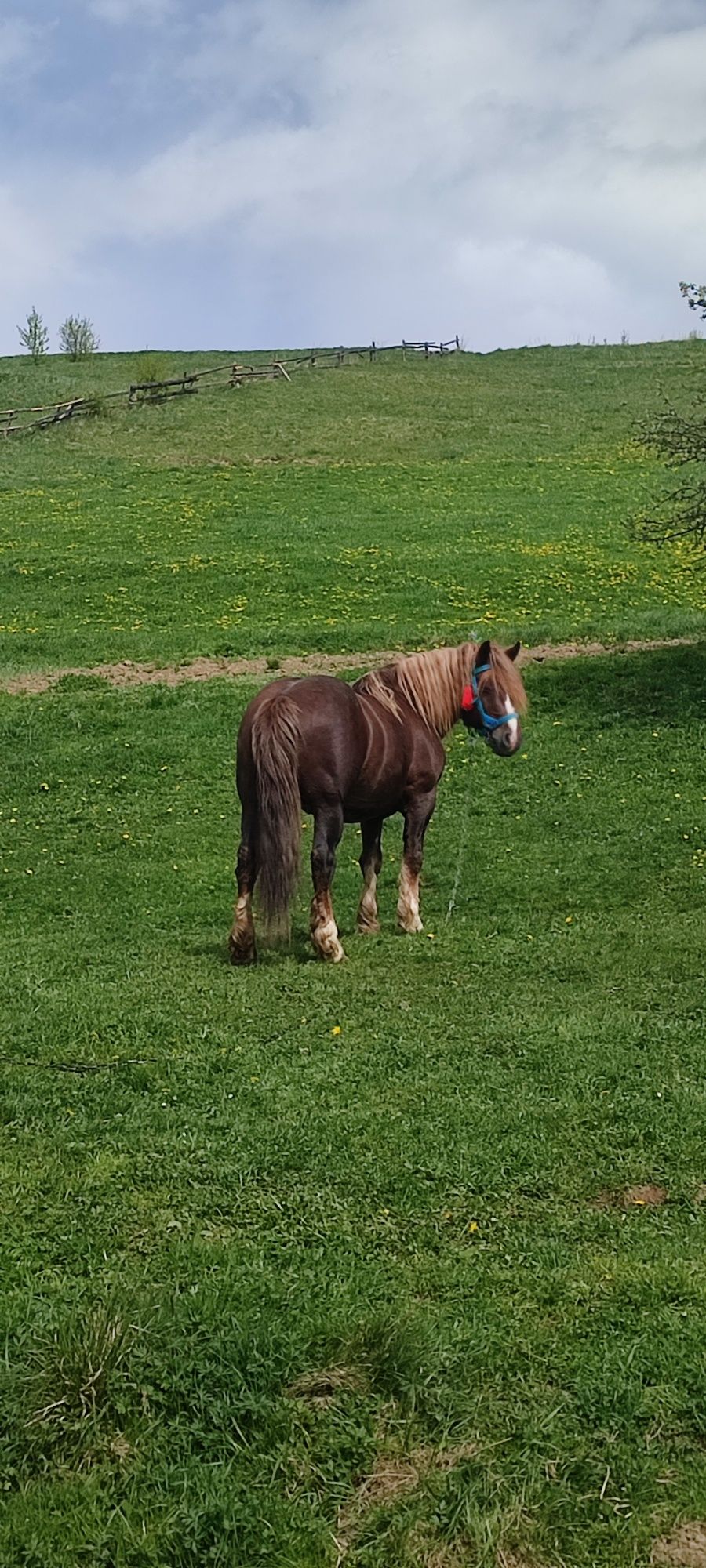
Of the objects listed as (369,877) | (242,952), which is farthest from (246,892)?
(369,877)

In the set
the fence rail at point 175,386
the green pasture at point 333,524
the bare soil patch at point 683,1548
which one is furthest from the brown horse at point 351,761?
the fence rail at point 175,386

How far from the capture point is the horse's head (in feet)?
38.3

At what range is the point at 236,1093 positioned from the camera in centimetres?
721

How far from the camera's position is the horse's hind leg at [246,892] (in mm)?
10201

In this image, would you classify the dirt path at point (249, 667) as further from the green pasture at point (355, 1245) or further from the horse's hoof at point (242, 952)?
the horse's hoof at point (242, 952)

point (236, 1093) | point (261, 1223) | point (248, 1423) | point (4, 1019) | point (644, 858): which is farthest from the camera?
point (644, 858)

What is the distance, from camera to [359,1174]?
621 centimetres

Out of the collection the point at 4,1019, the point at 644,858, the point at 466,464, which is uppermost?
the point at 466,464

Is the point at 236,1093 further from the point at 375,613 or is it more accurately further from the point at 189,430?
the point at 189,430

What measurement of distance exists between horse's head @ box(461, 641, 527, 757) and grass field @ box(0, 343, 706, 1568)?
5.79ft

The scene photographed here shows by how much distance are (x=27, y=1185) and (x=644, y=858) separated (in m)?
9.52

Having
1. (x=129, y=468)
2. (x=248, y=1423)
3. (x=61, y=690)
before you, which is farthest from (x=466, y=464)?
(x=248, y=1423)

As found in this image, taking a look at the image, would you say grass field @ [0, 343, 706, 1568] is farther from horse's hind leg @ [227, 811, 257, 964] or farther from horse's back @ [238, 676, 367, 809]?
horse's back @ [238, 676, 367, 809]

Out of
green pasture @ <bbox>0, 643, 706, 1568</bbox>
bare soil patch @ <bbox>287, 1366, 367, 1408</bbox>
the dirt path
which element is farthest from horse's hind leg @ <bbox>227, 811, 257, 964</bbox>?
the dirt path
